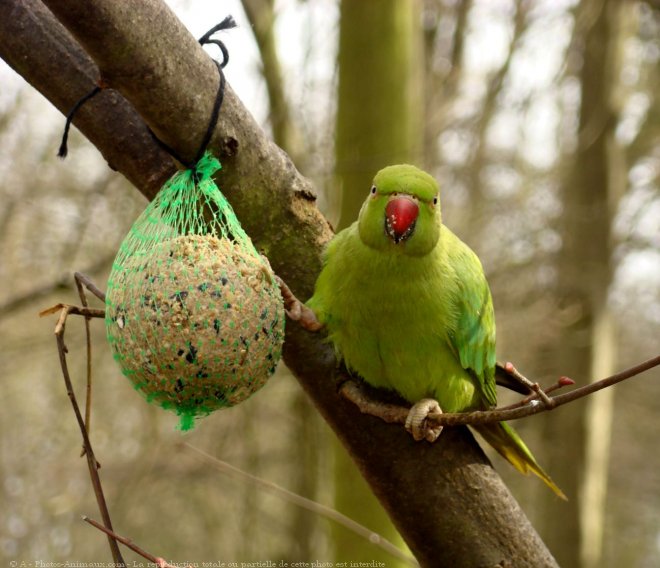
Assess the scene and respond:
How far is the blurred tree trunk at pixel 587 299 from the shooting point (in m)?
6.50

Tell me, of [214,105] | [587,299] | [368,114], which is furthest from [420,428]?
[587,299]

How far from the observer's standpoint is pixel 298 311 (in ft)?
8.04

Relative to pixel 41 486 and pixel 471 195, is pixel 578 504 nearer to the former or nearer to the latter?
pixel 471 195

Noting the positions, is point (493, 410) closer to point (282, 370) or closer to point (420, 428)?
point (420, 428)

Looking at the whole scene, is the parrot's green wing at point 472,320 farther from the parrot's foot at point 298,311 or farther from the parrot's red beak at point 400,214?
the parrot's foot at point 298,311

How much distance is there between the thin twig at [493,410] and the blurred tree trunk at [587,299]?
4514 mm

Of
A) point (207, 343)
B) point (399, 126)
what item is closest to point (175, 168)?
point (207, 343)

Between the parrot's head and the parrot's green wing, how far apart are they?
8.2 inches

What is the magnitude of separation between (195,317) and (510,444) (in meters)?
1.52

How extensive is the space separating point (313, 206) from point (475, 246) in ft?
18.4

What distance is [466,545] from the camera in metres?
2.47

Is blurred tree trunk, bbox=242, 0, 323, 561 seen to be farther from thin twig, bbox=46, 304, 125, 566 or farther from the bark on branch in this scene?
thin twig, bbox=46, 304, 125, 566

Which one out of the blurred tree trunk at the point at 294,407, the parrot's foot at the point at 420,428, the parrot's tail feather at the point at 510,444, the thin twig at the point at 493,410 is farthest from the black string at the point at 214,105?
the blurred tree trunk at the point at 294,407

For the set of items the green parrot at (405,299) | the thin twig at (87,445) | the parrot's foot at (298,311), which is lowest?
the thin twig at (87,445)
